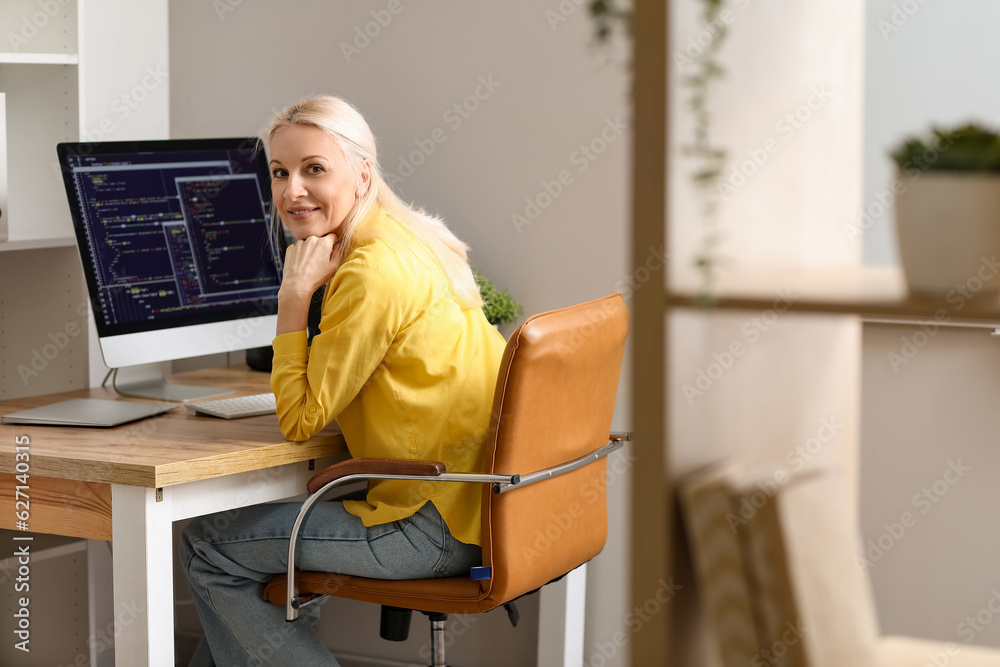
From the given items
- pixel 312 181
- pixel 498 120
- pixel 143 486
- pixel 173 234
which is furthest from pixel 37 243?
pixel 498 120

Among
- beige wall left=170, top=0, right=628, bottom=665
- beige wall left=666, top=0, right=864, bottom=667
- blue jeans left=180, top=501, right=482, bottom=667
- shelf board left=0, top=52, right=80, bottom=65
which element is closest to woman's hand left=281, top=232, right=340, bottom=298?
blue jeans left=180, top=501, right=482, bottom=667

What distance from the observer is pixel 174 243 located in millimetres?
2188

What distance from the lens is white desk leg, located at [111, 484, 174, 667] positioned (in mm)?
1587

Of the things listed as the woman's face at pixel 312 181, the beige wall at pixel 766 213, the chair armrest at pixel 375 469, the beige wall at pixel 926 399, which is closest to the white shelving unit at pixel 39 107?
the woman's face at pixel 312 181

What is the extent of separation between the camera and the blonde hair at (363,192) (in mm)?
1876

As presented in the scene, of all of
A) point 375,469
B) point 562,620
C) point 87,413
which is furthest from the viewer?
point 562,620

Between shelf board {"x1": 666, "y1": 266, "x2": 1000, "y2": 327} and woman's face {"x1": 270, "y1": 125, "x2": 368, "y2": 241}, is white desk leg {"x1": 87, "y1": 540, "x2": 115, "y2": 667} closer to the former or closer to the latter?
woman's face {"x1": 270, "y1": 125, "x2": 368, "y2": 241}

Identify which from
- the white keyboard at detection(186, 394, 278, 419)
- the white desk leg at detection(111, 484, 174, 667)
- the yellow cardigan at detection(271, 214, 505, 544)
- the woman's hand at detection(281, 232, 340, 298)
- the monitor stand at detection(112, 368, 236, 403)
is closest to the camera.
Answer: the white desk leg at detection(111, 484, 174, 667)

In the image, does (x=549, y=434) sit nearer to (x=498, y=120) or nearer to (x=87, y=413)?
(x=87, y=413)

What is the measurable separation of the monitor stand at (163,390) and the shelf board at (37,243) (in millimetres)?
331

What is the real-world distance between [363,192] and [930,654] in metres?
1.31

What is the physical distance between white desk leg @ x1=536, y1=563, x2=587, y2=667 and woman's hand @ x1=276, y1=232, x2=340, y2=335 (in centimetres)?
92

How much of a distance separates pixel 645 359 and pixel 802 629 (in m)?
0.28

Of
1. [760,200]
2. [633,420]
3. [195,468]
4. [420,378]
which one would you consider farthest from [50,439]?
[760,200]
